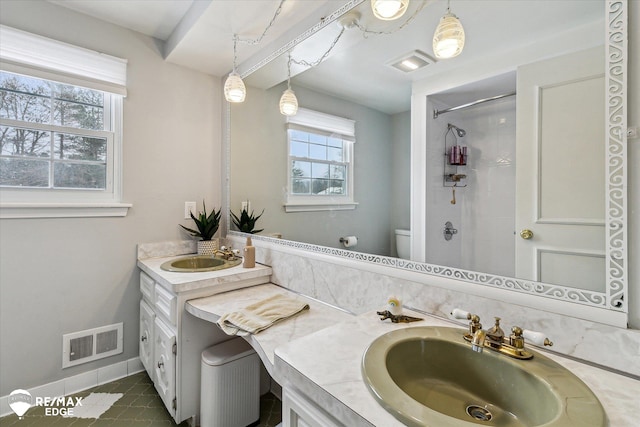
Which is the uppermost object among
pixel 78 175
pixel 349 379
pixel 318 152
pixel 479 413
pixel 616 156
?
pixel 318 152

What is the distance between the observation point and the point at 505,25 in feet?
3.02

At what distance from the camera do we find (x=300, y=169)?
5.90ft

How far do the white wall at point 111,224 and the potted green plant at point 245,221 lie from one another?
31 centimetres

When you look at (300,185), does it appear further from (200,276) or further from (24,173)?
(24,173)

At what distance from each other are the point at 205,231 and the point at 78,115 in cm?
108

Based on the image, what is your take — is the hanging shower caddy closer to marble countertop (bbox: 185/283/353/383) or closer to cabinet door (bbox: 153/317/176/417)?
marble countertop (bbox: 185/283/353/383)

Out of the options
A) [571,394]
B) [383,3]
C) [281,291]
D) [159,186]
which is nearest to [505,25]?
[383,3]

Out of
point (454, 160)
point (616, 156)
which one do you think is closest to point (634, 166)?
point (616, 156)

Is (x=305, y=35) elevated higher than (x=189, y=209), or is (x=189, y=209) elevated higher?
(x=305, y=35)

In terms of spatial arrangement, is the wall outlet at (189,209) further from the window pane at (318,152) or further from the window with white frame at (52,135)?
the window pane at (318,152)

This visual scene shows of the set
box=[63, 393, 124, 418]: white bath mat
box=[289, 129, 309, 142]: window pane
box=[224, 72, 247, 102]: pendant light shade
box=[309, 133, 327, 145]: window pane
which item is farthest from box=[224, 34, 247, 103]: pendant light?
box=[63, 393, 124, 418]: white bath mat

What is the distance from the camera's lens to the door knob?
2.84 feet

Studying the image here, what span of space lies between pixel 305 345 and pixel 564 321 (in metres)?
0.69

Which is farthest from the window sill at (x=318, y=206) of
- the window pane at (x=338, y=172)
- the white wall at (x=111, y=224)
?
the white wall at (x=111, y=224)
